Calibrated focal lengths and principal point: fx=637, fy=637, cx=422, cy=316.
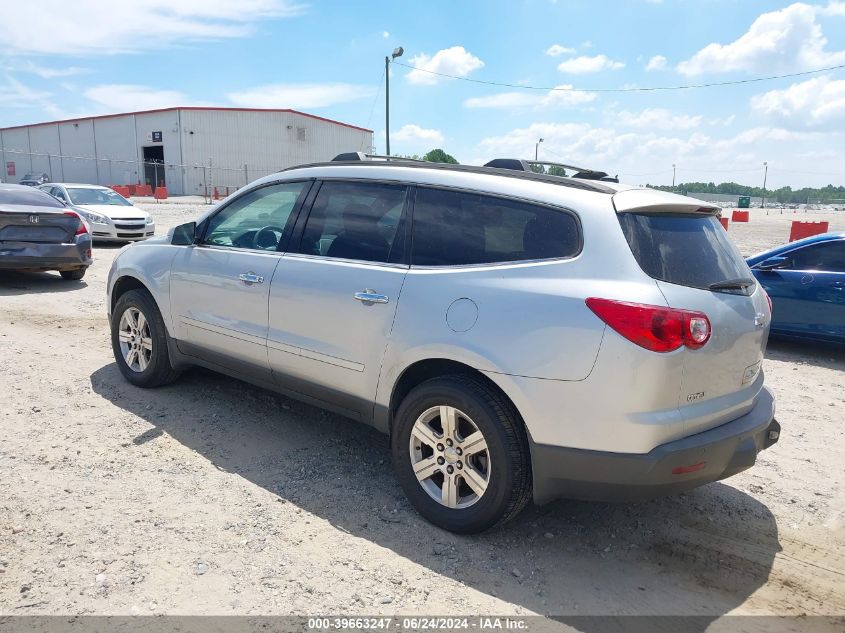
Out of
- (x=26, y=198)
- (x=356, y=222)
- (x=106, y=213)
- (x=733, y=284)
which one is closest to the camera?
(x=733, y=284)

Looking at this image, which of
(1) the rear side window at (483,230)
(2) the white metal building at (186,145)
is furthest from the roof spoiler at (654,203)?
(2) the white metal building at (186,145)

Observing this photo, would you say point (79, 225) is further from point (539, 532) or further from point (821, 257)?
point (821, 257)

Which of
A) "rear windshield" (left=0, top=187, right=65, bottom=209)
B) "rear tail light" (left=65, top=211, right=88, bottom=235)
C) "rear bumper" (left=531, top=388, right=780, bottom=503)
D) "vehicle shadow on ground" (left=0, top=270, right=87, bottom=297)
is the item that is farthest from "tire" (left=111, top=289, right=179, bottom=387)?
"rear windshield" (left=0, top=187, right=65, bottom=209)

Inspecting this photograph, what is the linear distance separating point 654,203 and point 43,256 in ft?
29.3

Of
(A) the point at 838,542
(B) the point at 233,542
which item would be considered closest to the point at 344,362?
(B) the point at 233,542

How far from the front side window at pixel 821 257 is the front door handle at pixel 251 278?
626 centimetres

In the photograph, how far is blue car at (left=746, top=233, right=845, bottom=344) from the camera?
701 cm

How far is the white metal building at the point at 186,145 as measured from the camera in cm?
4712

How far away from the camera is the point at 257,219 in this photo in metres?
4.45

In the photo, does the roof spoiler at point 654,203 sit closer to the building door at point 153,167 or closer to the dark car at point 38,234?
the dark car at point 38,234

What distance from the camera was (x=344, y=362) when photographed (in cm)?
A: 365

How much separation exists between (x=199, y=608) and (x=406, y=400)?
4.44ft

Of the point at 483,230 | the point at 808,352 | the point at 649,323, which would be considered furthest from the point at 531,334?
the point at 808,352

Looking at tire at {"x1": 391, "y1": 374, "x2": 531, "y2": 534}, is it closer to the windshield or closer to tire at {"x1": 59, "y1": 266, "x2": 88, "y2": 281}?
tire at {"x1": 59, "y1": 266, "x2": 88, "y2": 281}
